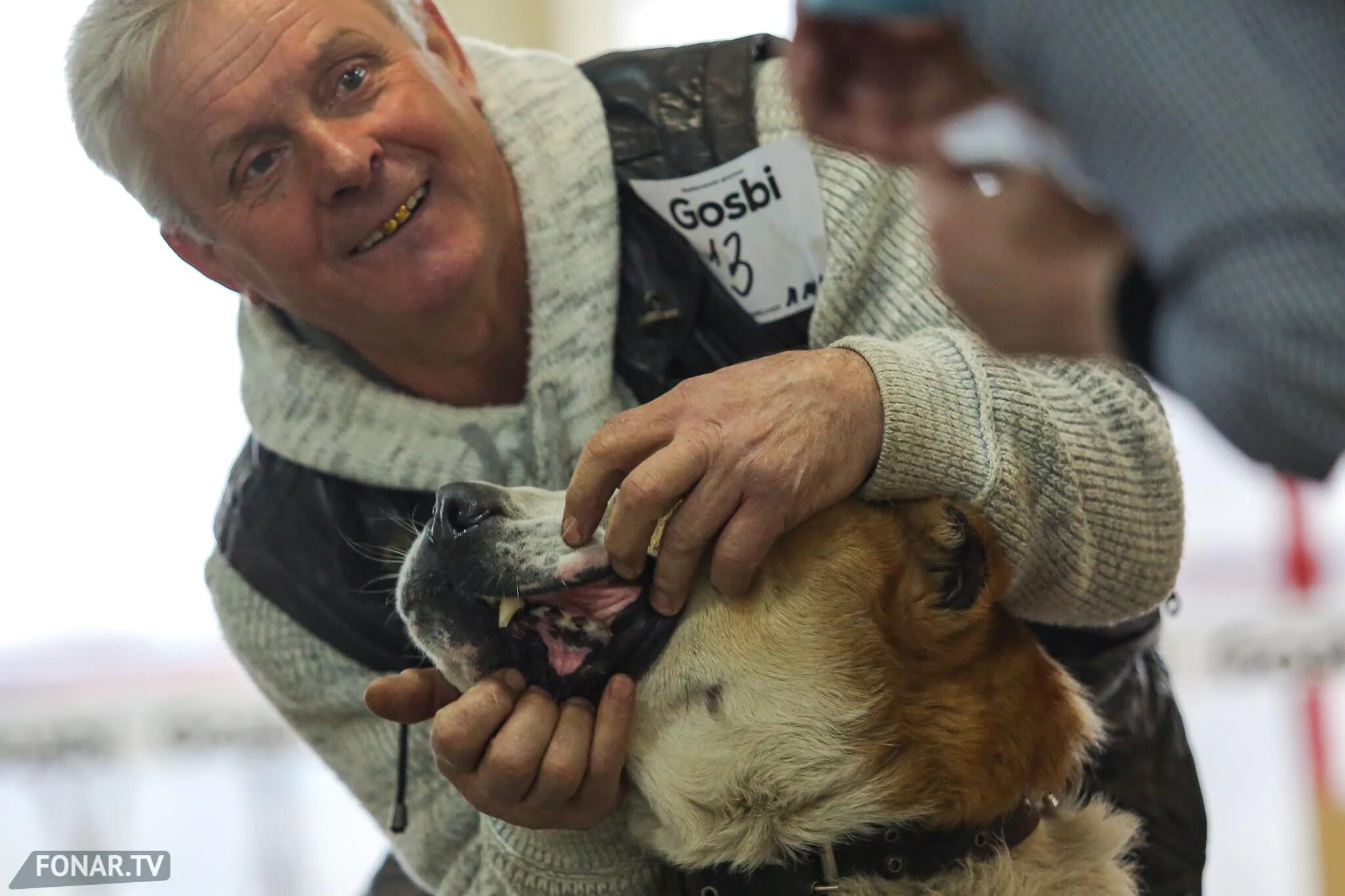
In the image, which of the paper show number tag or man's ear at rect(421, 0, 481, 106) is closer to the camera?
the paper show number tag

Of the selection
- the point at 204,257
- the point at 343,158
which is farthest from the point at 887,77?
the point at 204,257

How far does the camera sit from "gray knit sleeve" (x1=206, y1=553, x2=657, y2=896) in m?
1.60

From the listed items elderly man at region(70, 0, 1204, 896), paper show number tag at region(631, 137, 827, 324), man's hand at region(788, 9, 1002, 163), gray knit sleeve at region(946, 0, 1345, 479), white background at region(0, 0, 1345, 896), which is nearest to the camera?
gray knit sleeve at region(946, 0, 1345, 479)

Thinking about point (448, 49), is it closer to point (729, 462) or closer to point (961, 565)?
point (729, 462)

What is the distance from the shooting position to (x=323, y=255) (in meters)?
1.41

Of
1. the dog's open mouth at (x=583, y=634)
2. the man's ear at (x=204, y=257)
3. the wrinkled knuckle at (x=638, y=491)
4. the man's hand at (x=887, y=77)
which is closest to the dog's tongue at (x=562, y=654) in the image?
the dog's open mouth at (x=583, y=634)

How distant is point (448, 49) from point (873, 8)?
3.59 ft

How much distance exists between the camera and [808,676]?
1.28m

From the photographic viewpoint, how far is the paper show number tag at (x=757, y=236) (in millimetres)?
A: 1444

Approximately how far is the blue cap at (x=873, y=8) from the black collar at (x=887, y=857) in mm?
921

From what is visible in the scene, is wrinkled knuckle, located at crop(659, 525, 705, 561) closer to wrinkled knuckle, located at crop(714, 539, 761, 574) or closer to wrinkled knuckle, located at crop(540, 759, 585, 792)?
wrinkled knuckle, located at crop(714, 539, 761, 574)

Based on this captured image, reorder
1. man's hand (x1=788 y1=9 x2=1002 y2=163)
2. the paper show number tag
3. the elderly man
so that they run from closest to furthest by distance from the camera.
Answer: man's hand (x1=788 y1=9 x2=1002 y2=163) < the elderly man < the paper show number tag

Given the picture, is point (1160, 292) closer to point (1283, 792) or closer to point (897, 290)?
point (897, 290)

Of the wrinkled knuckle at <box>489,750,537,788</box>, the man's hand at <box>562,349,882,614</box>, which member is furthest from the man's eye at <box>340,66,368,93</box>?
the wrinkled knuckle at <box>489,750,537,788</box>
